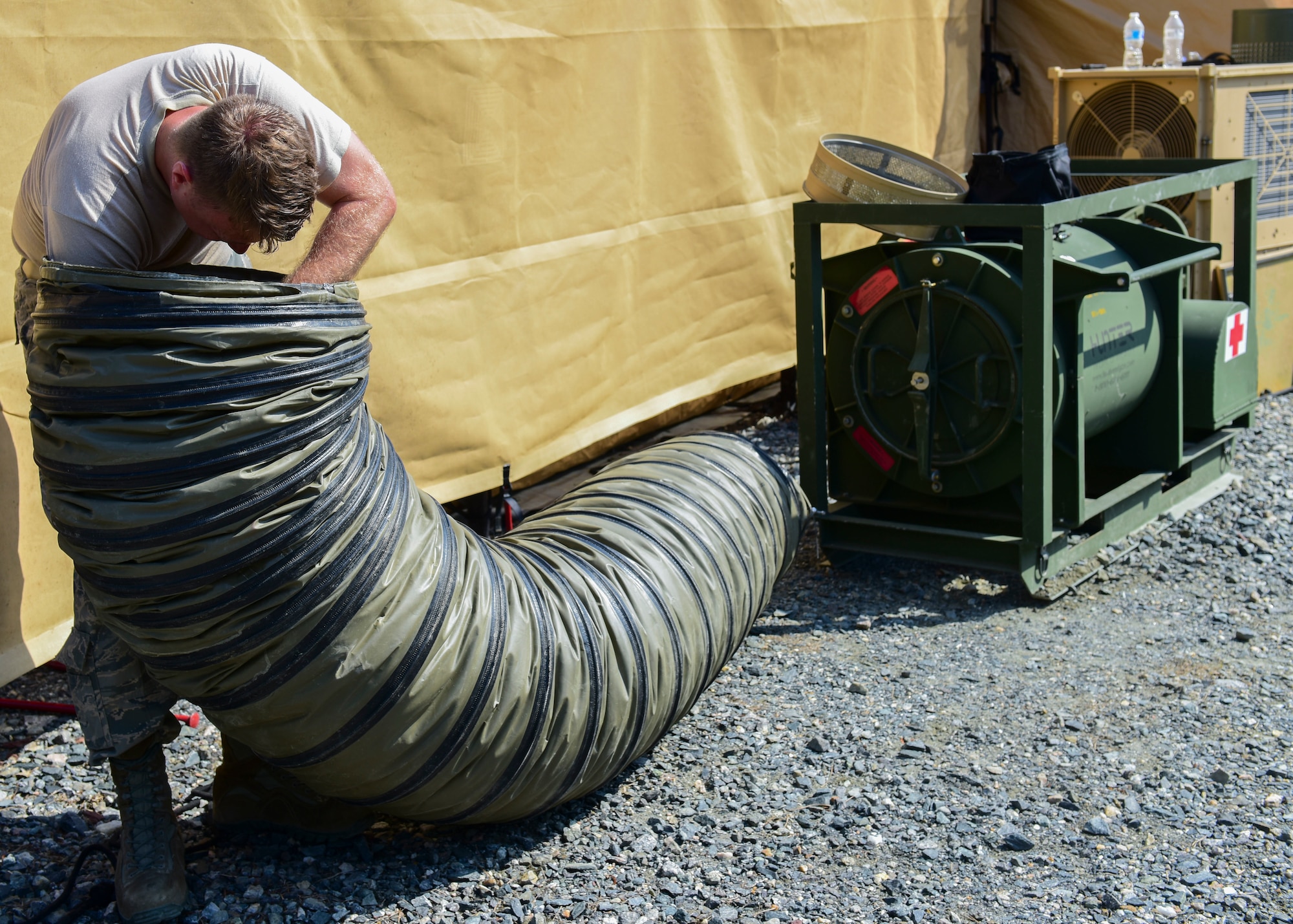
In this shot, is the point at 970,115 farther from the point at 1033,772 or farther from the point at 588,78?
the point at 1033,772

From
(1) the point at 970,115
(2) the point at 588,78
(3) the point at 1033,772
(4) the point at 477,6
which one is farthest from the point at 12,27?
(1) the point at 970,115

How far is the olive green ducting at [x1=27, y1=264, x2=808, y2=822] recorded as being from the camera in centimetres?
219

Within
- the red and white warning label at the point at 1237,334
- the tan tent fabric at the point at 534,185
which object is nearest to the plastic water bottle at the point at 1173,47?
the tan tent fabric at the point at 534,185

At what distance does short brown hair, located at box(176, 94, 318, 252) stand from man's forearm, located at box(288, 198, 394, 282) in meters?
0.19

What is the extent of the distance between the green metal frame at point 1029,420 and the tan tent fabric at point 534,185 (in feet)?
3.04

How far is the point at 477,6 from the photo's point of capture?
4188 mm

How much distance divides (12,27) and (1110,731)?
323 cm

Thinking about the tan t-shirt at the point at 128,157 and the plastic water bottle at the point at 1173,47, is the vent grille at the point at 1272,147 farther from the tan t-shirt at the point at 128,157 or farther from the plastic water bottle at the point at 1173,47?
the tan t-shirt at the point at 128,157

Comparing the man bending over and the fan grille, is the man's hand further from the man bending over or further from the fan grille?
the fan grille

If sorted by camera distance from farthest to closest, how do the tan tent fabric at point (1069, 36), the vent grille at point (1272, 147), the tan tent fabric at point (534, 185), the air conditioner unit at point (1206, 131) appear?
the tan tent fabric at point (1069, 36), the vent grille at point (1272, 147), the air conditioner unit at point (1206, 131), the tan tent fabric at point (534, 185)

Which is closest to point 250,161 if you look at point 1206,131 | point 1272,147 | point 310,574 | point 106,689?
point 310,574

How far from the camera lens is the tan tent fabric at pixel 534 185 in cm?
330

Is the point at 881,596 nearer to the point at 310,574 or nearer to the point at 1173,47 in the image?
the point at 310,574

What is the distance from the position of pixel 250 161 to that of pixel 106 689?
1.08 metres
